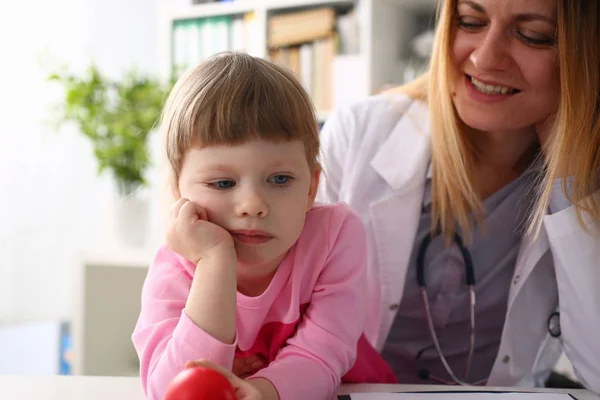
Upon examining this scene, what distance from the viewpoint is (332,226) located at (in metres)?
0.92

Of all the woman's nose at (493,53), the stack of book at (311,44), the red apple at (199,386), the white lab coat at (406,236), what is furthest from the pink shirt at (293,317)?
the stack of book at (311,44)

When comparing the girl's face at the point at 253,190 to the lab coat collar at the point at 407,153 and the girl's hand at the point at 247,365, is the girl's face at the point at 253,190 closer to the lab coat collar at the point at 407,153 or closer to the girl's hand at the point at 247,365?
the girl's hand at the point at 247,365

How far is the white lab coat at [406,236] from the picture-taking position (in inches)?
43.8

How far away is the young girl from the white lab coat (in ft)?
1.03

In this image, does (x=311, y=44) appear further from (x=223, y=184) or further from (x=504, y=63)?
(x=223, y=184)

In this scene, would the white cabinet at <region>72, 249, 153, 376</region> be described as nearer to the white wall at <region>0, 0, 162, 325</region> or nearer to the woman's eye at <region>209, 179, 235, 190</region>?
the white wall at <region>0, 0, 162, 325</region>

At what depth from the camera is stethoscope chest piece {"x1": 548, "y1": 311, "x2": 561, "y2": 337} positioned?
1.19 meters

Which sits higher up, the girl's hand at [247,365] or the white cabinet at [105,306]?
the girl's hand at [247,365]

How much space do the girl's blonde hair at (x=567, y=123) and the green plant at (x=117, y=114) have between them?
52.3 inches

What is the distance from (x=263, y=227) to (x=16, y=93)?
2.30 meters

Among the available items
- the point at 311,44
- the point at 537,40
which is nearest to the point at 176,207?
the point at 537,40

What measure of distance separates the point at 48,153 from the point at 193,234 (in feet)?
7.67

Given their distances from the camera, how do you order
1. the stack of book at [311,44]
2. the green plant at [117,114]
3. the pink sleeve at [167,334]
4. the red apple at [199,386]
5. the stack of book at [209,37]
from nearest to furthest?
the red apple at [199,386] < the pink sleeve at [167,334] < the green plant at [117,114] < the stack of book at [311,44] < the stack of book at [209,37]

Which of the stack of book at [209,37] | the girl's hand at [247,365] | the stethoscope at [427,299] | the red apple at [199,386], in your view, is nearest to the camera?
the red apple at [199,386]
